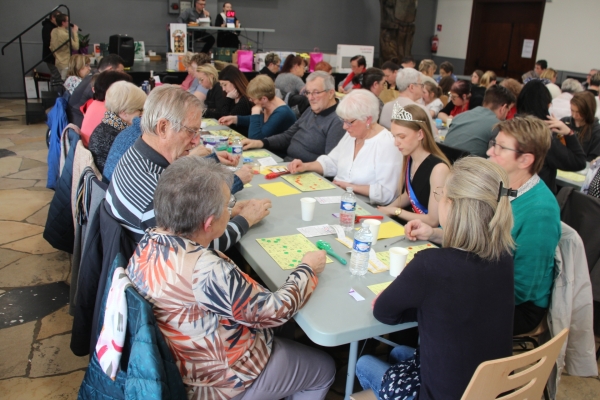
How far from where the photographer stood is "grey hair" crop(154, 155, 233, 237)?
4.72 ft

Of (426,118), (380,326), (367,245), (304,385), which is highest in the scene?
(426,118)

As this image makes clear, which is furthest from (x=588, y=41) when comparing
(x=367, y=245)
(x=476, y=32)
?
(x=367, y=245)

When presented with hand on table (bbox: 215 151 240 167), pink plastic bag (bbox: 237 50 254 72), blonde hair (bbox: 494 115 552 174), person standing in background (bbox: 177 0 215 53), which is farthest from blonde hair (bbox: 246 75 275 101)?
person standing in background (bbox: 177 0 215 53)

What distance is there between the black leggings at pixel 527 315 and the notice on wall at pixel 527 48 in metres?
10.4

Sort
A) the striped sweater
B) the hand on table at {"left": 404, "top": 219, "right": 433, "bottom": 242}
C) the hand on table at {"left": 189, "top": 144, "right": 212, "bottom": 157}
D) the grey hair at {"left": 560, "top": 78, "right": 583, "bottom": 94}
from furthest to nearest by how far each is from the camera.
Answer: the grey hair at {"left": 560, "top": 78, "right": 583, "bottom": 94} < the hand on table at {"left": 189, "top": 144, "right": 212, "bottom": 157} < the hand on table at {"left": 404, "top": 219, "right": 433, "bottom": 242} < the striped sweater

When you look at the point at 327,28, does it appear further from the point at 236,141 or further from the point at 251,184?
the point at 251,184

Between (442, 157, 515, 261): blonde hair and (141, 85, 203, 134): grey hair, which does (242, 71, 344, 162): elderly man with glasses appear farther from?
(442, 157, 515, 261): blonde hair

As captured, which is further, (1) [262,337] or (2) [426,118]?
(2) [426,118]

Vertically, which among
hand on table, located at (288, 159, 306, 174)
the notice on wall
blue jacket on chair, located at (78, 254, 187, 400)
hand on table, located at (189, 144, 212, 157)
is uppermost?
the notice on wall

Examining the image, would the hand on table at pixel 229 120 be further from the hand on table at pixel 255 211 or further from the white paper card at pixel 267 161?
the hand on table at pixel 255 211

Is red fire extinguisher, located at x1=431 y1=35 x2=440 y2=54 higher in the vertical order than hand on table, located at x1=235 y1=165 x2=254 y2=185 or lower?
higher

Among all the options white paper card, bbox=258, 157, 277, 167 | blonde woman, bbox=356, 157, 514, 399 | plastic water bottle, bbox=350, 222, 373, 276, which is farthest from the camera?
white paper card, bbox=258, 157, 277, 167

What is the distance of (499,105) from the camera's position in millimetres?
4012

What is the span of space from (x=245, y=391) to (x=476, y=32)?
12.2 m
